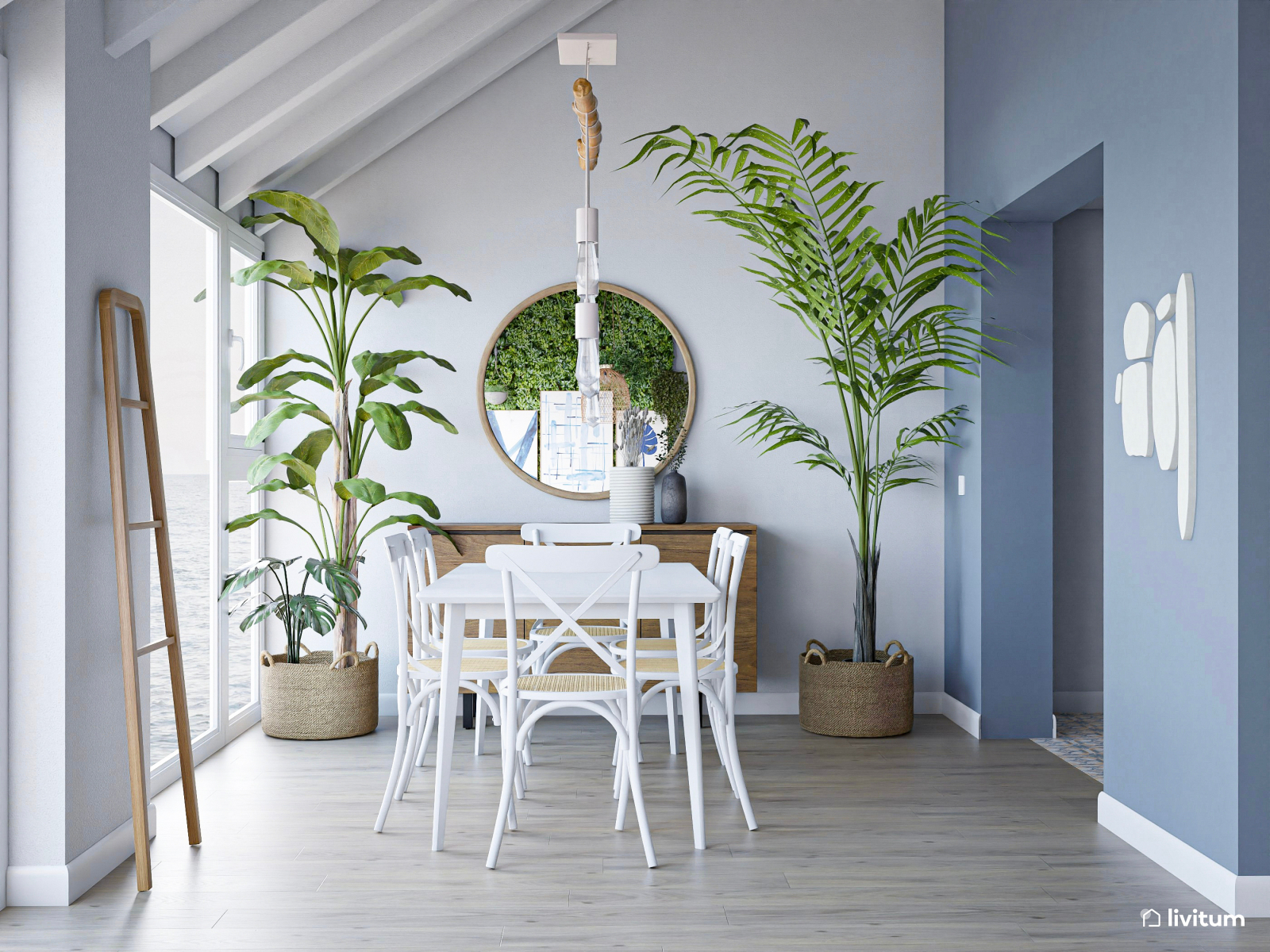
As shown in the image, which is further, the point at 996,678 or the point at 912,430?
the point at 912,430

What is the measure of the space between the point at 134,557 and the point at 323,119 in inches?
86.7

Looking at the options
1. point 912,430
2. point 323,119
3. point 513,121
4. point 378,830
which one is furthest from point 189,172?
point 912,430

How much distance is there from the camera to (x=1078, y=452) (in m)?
4.73

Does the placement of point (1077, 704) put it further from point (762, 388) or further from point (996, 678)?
point (762, 388)

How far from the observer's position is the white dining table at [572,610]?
112 inches

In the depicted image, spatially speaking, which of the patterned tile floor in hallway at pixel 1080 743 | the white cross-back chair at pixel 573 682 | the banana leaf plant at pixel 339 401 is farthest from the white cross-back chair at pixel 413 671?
the patterned tile floor in hallway at pixel 1080 743

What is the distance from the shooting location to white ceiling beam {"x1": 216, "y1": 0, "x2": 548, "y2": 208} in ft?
13.5

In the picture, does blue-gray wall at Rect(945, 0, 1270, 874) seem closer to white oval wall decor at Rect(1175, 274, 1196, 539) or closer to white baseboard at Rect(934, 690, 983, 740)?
white oval wall decor at Rect(1175, 274, 1196, 539)

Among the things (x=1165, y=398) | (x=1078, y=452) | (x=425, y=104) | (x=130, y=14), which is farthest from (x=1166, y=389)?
(x=425, y=104)

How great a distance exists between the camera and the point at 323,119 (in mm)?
4207

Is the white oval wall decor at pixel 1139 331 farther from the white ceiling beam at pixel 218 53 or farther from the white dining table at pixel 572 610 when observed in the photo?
the white ceiling beam at pixel 218 53

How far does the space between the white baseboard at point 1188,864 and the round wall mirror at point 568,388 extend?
246 centimetres

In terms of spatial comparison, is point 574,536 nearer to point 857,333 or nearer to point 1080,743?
point 857,333

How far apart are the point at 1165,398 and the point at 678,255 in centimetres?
254
